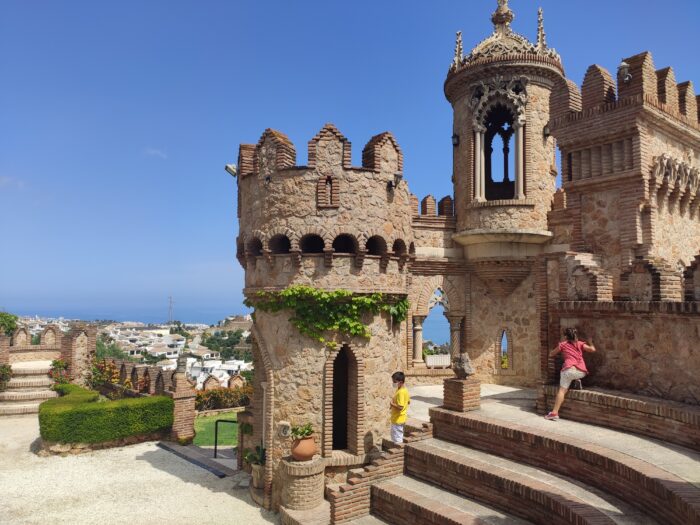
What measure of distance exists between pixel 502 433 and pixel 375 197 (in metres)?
7.05

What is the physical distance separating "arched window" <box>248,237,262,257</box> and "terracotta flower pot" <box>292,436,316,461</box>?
540cm

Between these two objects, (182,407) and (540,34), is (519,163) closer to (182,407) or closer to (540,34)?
(540,34)

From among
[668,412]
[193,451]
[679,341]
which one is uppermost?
[679,341]

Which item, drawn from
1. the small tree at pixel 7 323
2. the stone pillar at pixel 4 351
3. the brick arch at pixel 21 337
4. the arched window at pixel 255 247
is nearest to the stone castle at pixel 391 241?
the arched window at pixel 255 247

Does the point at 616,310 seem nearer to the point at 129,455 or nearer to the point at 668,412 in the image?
the point at 668,412

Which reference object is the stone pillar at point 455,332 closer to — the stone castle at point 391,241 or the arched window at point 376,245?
the stone castle at point 391,241

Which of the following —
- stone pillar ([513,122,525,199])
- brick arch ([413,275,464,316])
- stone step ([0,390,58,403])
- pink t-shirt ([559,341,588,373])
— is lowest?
stone step ([0,390,58,403])

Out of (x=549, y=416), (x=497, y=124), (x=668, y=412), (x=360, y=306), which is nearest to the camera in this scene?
(x=668, y=412)

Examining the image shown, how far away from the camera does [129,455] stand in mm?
18594

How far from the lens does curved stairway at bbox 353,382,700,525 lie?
299 inches

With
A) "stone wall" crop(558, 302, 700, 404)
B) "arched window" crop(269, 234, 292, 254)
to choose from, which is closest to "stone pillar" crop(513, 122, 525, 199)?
"stone wall" crop(558, 302, 700, 404)

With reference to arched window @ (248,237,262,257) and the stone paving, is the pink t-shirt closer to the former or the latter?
the stone paving

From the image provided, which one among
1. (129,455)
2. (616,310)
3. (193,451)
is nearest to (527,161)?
(616,310)

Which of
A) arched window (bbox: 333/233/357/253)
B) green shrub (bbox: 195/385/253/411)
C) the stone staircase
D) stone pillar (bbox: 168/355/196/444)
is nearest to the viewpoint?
arched window (bbox: 333/233/357/253)
